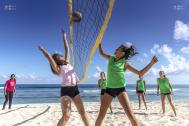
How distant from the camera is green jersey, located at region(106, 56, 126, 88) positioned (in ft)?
12.9

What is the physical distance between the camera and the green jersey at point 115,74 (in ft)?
12.9

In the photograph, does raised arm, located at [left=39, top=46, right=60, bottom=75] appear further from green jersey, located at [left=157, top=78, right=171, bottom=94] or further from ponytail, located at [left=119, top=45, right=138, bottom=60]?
green jersey, located at [left=157, top=78, right=171, bottom=94]

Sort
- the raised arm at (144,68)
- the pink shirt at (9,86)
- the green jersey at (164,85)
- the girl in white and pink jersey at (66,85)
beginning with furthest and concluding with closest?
the pink shirt at (9,86) < the green jersey at (164,85) < the girl in white and pink jersey at (66,85) < the raised arm at (144,68)

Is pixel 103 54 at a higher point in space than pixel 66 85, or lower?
higher

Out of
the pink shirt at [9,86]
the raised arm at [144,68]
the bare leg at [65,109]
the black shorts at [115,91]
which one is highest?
the raised arm at [144,68]

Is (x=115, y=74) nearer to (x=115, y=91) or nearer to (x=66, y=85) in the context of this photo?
(x=115, y=91)

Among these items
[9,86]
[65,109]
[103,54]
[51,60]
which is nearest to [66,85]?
[65,109]

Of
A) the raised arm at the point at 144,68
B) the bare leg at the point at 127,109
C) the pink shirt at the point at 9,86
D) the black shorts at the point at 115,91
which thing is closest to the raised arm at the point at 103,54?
the raised arm at the point at 144,68

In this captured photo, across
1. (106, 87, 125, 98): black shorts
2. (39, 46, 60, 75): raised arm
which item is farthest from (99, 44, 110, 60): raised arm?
(39, 46, 60, 75): raised arm

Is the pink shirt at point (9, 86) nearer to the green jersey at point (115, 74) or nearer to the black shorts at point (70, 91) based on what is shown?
the black shorts at point (70, 91)

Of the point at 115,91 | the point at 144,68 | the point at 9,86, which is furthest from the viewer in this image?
the point at 9,86

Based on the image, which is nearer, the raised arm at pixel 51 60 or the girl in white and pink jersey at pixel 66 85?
the raised arm at pixel 51 60

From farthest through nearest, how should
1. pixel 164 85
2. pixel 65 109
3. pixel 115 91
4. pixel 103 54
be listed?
pixel 164 85, pixel 103 54, pixel 65 109, pixel 115 91

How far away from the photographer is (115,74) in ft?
12.9
